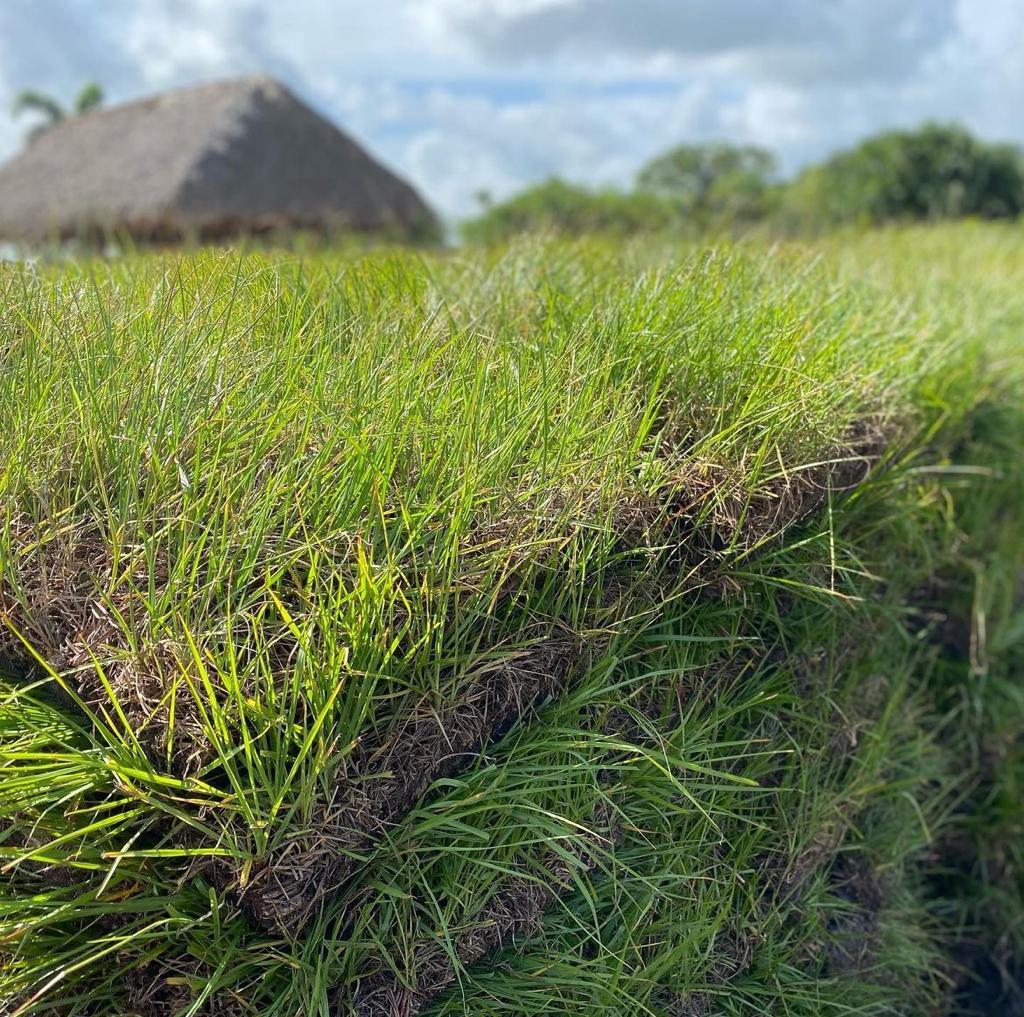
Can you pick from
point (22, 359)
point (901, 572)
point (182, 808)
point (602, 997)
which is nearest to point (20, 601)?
point (182, 808)

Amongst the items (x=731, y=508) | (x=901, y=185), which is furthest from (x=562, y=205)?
(x=731, y=508)

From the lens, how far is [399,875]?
4.12 feet

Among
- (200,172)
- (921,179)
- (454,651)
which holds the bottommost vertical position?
(454,651)

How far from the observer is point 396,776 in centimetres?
124

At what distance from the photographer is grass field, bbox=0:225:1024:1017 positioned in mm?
1164

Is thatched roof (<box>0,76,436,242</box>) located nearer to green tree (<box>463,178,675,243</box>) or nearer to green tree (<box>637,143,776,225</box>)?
green tree (<box>463,178,675,243</box>)

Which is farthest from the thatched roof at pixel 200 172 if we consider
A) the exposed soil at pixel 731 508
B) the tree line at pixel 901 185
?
the exposed soil at pixel 731 508

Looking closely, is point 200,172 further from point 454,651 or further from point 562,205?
point 454,651

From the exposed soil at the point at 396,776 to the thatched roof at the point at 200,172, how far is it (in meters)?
8.11

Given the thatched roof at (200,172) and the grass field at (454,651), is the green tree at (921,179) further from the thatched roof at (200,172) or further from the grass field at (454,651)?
the grass field at (454,651)

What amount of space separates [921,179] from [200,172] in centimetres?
732

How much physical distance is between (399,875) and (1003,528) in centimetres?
198

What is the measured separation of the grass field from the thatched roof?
755 cm

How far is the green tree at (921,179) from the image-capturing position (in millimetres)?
10609
